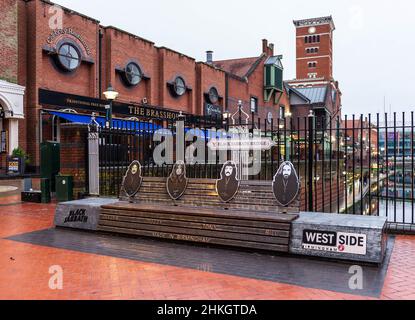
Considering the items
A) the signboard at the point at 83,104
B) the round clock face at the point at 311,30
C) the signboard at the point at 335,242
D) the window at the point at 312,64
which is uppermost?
the round clock face at the point at 311,30

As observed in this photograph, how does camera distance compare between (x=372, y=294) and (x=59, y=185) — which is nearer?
(x=372, y=294)

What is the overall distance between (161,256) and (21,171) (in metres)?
15.5

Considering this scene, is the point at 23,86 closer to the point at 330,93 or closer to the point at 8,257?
the point at 8,257

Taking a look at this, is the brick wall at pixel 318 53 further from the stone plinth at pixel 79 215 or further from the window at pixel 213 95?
the stone plinth at pixel 79 215

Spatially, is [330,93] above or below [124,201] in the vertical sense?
above

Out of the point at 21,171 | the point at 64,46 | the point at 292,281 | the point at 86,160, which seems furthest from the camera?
the point at 64,46

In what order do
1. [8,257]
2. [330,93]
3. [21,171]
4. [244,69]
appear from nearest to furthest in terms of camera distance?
[8,257] → [21,171] → [244,69] → [330,93]

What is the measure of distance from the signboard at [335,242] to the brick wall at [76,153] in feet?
23.2

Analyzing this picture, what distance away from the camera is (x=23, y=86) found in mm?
19766

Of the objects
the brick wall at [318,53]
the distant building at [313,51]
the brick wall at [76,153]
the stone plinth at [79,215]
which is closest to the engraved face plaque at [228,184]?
the stone plinth at [79,215]

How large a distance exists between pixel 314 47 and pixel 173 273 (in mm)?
88769

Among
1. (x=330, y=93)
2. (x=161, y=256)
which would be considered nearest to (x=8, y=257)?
(x=161, y=256)

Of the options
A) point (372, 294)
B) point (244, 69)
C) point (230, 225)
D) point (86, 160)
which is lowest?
point (372, 294)

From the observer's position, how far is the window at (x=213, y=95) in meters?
34.8
